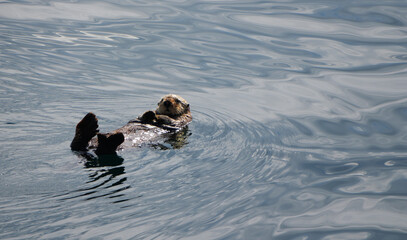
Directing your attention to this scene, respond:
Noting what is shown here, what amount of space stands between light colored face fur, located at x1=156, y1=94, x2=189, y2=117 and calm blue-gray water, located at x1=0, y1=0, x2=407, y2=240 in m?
0.35

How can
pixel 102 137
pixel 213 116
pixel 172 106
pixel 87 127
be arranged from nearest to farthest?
pixel 102 137, pixel 87 127, pixel 172 106, pixel 213 116

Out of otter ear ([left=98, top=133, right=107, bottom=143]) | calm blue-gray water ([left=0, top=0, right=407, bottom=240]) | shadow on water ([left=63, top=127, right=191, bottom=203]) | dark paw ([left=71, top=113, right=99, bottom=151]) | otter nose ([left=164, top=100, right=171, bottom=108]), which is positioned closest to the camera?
calm blue-gray water ([left=0, top=0, right=407, bottom=240])

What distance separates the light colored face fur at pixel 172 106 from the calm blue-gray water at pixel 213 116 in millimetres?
355

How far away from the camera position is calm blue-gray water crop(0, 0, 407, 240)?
452 cm

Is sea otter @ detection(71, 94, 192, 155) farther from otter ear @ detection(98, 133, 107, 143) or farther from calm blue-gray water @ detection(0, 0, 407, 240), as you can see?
calm blue-gray water @ detection(0, 0, 407, 240)

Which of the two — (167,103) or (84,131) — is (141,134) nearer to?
(84,131)

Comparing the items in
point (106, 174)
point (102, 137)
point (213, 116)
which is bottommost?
point (106, 174)

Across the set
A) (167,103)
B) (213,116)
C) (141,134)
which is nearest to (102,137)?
(141,134)

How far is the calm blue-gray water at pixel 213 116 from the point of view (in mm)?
4520

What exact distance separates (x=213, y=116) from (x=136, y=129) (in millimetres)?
1532

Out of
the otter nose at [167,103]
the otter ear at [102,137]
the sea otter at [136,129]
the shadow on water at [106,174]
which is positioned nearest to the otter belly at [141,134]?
the sea otter at [136,129]

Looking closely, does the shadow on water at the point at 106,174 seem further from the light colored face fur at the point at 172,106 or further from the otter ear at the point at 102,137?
the light colored face fur at the point at 172,106

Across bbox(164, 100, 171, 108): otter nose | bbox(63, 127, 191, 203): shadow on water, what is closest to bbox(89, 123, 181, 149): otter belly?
bbox(63, 127, 191, 203): shadow on water

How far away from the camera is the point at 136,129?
640cm
